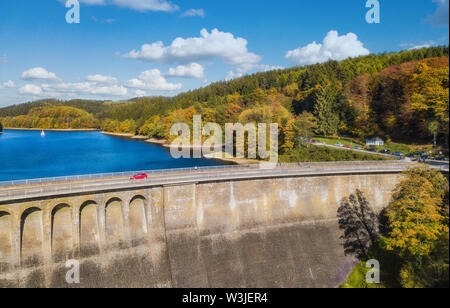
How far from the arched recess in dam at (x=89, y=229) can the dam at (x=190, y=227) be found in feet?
0.24

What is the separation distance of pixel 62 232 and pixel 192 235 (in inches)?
402

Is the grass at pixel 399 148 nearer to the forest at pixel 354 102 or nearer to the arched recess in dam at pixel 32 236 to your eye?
the forest at pixel 354 102

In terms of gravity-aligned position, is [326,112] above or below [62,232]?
above

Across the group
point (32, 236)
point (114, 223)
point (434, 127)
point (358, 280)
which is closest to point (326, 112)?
point (434, 127)

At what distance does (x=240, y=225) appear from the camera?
27.0 metres

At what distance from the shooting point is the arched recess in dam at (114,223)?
2271 centimetres

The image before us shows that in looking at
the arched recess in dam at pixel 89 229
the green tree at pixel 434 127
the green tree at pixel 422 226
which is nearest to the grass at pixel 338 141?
the green tree at pixel 434 127

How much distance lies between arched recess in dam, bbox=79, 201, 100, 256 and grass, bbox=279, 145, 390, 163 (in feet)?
114

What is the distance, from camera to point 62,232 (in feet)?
69.0

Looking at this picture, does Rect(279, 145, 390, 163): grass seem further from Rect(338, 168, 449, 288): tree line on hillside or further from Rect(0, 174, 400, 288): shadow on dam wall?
Rect(338, 168, 449, 288): tree line on hillside

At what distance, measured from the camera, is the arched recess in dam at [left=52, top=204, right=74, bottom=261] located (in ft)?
68.2

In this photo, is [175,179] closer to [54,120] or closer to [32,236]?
[32,236]

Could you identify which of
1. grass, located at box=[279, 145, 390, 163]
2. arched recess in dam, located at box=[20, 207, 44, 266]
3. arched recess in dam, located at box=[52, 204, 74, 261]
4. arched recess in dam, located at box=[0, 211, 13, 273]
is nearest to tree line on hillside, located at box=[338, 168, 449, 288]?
grass, located at box=[279, 145, 390, 163]

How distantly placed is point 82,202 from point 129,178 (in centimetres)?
479
